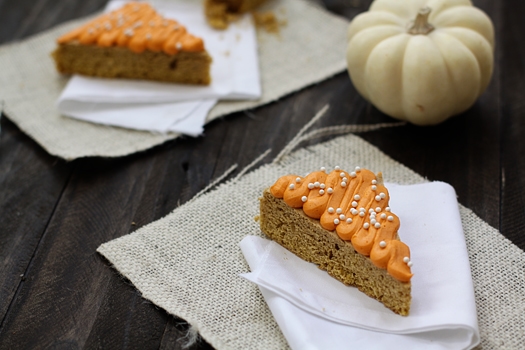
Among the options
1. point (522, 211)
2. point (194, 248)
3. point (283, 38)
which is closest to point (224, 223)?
Answer: point (194, 248)

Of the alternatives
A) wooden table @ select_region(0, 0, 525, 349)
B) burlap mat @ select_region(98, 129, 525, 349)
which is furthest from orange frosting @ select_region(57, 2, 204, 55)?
burlap mat @ select_region(98, 129, 525, 349)

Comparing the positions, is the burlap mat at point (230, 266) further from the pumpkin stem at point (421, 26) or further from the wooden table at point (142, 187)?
the pumpkin stem at point (421, 26)

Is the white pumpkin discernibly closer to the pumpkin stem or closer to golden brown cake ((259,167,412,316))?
the pumpkin stem

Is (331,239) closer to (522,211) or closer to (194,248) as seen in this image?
(194,248)

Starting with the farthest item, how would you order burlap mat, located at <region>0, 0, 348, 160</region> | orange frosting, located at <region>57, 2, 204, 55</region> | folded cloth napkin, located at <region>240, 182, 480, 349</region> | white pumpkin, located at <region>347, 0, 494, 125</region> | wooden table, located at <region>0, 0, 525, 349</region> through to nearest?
1. orange frosting, located at <region>57, 2, 204, 55</region>
2. burlap mat, located at <region>0, 0, 348, 160</region>
3. white pumpkin, located at <region>347, 0, 494, 125</region>
4. wooden table, located at <region>0, 0, 525, 349</region>
5. folded cloth napkin, located at <region>240, 182, 480, 349</region>

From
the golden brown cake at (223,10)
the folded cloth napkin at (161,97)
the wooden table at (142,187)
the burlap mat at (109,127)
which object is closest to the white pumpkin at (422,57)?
the wooden table at (142,187)
